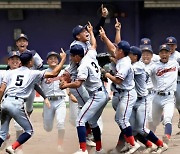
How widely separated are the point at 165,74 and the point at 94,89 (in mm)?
1759

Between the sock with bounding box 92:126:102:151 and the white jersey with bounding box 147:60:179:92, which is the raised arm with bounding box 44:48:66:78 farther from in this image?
the white jersey with bounding box 147:60:179:92

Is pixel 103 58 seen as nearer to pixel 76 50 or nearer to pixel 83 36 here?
pixel 83 36

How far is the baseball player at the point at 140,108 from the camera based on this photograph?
9.08m

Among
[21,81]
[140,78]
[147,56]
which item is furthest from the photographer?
[147,56]

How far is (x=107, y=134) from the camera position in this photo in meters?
11.1

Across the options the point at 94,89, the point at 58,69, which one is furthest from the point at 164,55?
the point at 58,69

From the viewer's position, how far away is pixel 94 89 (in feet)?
28.4

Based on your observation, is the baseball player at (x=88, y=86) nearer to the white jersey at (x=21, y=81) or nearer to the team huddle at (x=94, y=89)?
the team huddle at (x=94, y=89)

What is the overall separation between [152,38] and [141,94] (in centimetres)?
1200

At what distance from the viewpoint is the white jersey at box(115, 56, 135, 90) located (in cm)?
858

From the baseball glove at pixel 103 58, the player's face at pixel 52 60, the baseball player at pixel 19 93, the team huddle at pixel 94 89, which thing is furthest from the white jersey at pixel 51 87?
the baseball player at pixel 19 93

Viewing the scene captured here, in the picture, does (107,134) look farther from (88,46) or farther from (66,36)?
(66,36)

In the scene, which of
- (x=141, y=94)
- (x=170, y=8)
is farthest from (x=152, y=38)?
(x=141, y=94)

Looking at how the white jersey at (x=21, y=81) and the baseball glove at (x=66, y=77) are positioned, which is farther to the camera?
the baseball glove at (x=66, y=77)
